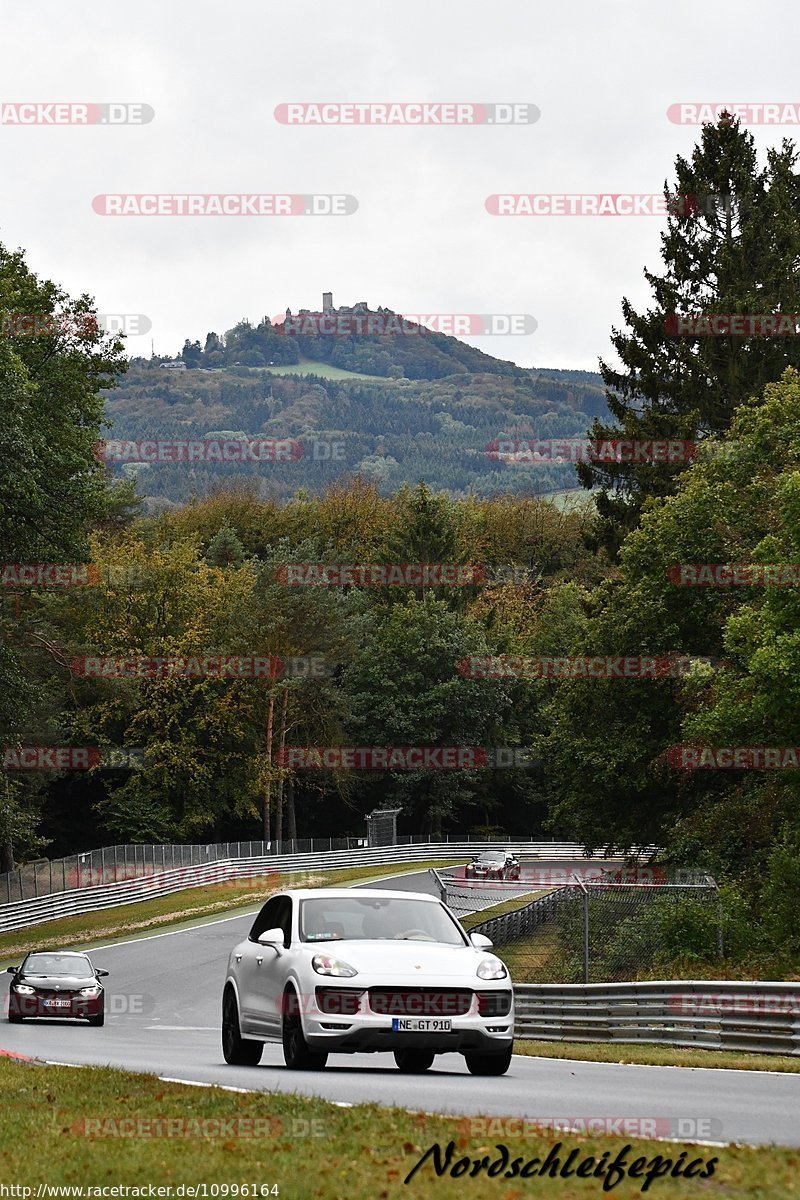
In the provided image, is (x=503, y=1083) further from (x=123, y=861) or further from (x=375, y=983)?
(x=123, y=861)

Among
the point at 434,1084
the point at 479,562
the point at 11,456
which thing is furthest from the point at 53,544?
the point at 479,562

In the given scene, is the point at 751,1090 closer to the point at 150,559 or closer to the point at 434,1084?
the point at 434,1084

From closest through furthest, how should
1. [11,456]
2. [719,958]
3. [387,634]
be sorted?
1. [719,958]
2. [11,456]
3. [387,634]

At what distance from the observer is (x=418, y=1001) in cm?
1341

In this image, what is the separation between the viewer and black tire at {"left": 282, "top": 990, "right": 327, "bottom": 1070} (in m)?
13.8

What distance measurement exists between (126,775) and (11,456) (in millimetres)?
45660

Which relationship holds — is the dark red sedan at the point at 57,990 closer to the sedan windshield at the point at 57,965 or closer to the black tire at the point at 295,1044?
the sedan windshield at the point at 57,965

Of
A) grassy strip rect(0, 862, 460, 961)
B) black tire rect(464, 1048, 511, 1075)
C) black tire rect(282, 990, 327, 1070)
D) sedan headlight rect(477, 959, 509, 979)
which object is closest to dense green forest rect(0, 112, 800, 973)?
grassy strip rect(0, 862, 460, 961)

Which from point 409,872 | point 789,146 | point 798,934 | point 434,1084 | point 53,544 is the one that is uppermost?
point 789,146

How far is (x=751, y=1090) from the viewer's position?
12633 mm

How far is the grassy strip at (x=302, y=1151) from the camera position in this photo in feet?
24.0

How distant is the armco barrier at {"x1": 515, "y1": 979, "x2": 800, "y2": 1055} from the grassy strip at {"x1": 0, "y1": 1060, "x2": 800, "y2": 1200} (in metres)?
8.09

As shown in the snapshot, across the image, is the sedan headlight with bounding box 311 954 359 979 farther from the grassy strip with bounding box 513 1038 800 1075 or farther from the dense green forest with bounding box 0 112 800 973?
the dense green forest with bounding box 0 112 800 973

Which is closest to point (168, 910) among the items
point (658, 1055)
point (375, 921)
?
point (658, 1055)
